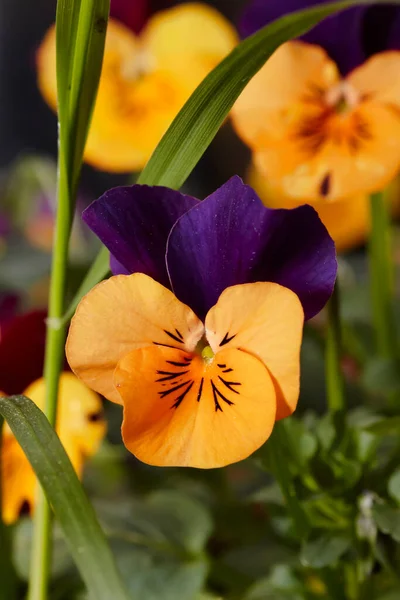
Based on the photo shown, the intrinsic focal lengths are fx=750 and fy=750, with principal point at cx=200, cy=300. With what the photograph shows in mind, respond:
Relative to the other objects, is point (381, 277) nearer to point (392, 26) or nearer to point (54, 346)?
point (392, 26)

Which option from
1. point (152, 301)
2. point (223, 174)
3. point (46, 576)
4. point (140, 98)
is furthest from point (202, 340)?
point (223, 174)

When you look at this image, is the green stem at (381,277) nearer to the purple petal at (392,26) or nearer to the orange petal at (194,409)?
the purple petal at (392,26)

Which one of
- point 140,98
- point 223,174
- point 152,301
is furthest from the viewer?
point 223,174

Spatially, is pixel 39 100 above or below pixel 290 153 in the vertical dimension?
above

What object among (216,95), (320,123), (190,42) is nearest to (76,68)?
(216,95)

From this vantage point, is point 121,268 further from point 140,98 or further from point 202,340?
point 140,98

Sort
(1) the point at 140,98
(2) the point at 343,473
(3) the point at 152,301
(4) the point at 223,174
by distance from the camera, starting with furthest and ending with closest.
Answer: (4) the point at 223,174 < (1) the point at 140,98 < (2) the point at 343,473 < (3) the point at 152,301

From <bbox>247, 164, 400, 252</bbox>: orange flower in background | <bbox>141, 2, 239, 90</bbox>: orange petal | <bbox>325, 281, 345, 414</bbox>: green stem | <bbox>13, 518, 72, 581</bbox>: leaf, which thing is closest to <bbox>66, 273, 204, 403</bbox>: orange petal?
<bbox>325, 281, 345, 414</bbox>: green stem
